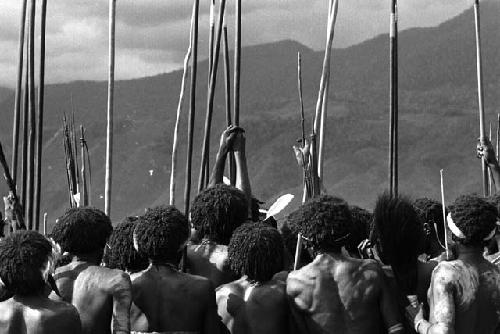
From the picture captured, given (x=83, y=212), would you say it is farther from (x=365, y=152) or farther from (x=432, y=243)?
(x=365, y=152)

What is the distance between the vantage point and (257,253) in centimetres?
811

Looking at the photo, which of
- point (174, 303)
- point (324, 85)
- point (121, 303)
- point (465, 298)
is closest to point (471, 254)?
point (465, 298)

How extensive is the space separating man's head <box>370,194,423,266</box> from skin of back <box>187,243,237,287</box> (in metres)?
1.29

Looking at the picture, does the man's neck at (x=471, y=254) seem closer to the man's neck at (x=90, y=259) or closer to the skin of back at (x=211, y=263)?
the skin of back at (x=211, y=263)

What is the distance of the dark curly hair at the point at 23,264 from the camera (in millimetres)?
7453

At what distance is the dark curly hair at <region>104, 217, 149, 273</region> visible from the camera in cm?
872

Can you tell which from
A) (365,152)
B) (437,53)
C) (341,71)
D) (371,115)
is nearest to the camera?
(365,152)

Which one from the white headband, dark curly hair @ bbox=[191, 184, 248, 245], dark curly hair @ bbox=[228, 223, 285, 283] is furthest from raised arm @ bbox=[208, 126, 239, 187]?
the white headband

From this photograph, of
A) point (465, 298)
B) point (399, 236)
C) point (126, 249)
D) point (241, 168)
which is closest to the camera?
point (465, 298)

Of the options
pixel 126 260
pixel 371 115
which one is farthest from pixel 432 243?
pixel 371 115

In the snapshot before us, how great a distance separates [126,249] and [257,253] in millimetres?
1160

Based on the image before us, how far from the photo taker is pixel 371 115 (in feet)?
477

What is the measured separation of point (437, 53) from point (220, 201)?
181m

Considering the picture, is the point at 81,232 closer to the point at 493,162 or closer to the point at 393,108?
the point at 493,162
